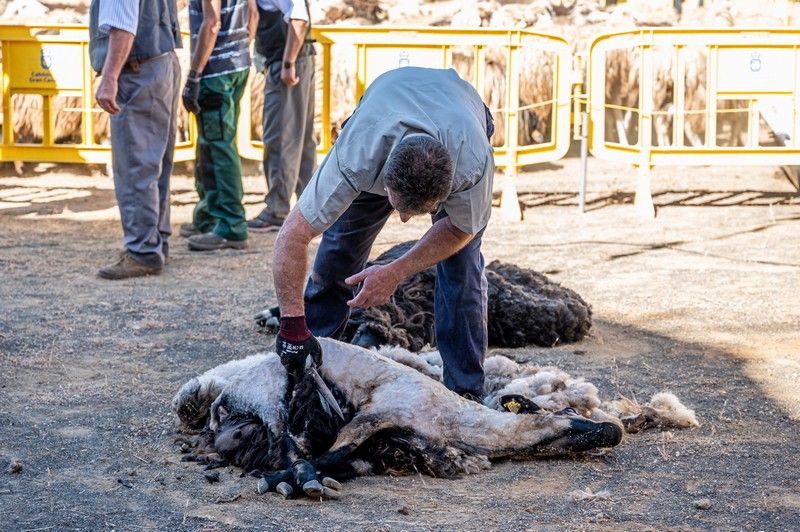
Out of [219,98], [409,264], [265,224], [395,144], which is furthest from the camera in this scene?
[265,224]

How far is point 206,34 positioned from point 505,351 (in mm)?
3556

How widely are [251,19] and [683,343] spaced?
410cm

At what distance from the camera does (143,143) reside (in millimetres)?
7402

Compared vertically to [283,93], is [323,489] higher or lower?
lower

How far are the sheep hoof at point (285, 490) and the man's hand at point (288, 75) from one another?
18.2 ft

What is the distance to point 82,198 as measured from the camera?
→ 11.4 metres

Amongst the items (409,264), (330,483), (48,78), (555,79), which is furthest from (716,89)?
(330,483)

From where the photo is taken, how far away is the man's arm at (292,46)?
8.83m

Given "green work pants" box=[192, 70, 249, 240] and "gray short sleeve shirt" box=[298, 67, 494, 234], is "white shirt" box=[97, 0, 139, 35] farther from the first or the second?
"gray short sleeve shirt" box=[298, 67, 494, 234]

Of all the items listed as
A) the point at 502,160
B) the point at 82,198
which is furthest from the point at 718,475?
the point at 82,198

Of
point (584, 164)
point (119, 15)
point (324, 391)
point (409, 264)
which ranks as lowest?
point (324, 391)

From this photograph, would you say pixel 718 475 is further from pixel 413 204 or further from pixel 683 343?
pixel 683 343

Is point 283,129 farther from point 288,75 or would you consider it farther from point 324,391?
point 324,391

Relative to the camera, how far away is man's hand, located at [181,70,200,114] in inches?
323
